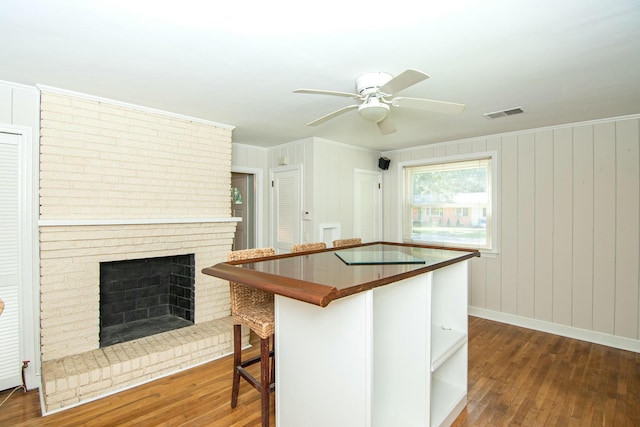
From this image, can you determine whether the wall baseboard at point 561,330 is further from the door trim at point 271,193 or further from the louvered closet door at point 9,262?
A: the louvered closet door at point 9,262

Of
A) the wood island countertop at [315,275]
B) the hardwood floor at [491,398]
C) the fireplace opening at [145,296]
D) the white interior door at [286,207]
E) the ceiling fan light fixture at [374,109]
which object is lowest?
the hardwood floor at [491,398]

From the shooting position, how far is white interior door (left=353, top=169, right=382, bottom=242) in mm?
4852

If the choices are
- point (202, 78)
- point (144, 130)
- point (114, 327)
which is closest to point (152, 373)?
point (114, 327)

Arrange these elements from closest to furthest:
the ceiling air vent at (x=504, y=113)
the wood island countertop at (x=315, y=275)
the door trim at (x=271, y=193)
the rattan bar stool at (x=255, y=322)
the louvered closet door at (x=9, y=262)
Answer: the wood island countertop at (x=315, y=275) → the rattan bar stool at (x=255, y=322) → the louvered closet door at (x=9, y=262) → the ceiling air vent at (x=504, y=113) → the door trim at (x=271, y=193)

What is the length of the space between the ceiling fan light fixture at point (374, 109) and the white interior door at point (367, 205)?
2.58 m

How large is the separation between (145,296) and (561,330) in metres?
4.72

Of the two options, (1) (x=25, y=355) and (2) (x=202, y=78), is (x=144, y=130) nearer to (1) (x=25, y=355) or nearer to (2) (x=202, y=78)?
(2) (x=202, y=78)

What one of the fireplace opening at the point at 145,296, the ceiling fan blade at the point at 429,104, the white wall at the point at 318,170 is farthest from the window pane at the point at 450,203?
the fireplace opening at the point at 145,296

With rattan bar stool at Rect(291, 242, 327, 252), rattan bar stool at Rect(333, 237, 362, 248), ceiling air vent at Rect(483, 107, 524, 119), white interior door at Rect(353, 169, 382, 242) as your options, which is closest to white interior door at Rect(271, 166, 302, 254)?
white interior door at Rect(353, 169, 382, 242)

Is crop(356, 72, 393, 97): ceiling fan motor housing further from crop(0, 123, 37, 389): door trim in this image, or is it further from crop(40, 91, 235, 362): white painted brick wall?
crop(0, 123, 37, 389): door trim

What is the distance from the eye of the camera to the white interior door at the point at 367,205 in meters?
4.85

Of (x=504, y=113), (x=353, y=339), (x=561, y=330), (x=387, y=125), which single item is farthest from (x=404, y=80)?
(x=561, y=330)

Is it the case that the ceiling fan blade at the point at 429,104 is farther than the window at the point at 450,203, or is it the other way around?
the window at the point at 450,203

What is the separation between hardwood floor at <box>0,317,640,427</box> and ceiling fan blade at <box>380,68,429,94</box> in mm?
2224
